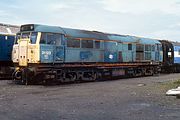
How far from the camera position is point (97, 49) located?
1062 inches

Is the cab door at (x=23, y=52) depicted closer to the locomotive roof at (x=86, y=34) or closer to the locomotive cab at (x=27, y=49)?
the locomotive cab at (x=27, y=49)

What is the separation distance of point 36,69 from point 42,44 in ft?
5.01

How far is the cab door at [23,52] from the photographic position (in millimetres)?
22139

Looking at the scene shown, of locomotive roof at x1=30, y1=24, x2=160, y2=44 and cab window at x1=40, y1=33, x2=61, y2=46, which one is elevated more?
locomotive roof at x1=30, y1=24, x2=160, y2=44

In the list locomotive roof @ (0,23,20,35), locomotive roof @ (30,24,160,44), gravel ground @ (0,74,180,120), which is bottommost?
gravel ground @ (0,74,180,120)

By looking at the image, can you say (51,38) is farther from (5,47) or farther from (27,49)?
(5,47)

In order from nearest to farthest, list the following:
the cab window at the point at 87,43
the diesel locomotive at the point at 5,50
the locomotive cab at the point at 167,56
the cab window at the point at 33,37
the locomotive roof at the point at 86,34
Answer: the cab window at the point at 33,37, the locomotive roof at the point at 86,34, the cab window at the point at 87,43, the diesel locomotive at the point at 5,50, the locomotive cab at the point at 167,56

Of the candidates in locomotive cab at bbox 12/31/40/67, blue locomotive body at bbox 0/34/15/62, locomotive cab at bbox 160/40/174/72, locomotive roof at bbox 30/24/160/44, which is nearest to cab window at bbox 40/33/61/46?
locomotive roof at bbox 30/24/160/44

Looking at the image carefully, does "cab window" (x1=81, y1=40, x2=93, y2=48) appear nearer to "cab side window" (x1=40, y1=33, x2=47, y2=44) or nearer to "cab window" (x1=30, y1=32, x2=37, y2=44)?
"cab side window" (x1=40, y1=33, x2=47, y2=44)

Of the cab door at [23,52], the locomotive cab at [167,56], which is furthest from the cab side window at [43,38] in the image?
the locomotive cab at [167,56]

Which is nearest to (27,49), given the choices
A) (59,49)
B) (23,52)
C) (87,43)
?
(23,52)

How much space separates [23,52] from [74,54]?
3634mm

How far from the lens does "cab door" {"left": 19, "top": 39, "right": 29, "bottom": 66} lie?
22.1 metres

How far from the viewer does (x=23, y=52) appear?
22312mm
